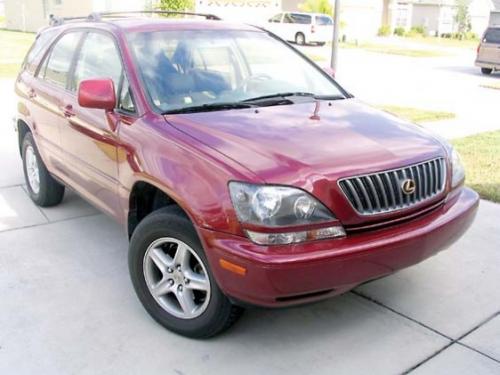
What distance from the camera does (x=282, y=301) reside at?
2.89 meters

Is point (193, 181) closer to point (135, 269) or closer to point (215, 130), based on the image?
point (215, 130)

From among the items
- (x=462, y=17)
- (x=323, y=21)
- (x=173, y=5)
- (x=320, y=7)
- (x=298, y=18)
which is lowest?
(x=323, y=21)

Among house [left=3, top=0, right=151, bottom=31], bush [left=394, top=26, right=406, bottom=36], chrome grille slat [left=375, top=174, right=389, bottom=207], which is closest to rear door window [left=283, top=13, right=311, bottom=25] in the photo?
house [left=3, top=0, right=151, bottom=31]

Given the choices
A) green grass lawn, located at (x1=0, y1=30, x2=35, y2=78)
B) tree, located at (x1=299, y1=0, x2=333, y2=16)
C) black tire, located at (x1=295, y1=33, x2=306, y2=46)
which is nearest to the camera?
green grass lawn, located at (x1=0, y1=30, x2=35, y2=78)

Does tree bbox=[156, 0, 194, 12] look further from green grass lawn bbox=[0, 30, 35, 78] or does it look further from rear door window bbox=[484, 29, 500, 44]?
rear door window bbox=[484, 29, 500, 44]

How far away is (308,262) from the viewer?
279cm

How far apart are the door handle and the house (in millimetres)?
22138

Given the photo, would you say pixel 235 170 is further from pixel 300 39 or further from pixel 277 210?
pixel 300 39

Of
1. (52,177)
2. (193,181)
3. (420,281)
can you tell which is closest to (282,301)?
(193,181)

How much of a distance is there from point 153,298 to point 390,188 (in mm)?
1545

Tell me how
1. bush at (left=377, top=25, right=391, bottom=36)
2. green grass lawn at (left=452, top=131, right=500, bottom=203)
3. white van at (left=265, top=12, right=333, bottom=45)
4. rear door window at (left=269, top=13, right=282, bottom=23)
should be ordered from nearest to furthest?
green grass lawn at (left=452, top=131, right=500, bottom=203) → white van at (left=265, top=12, right=333, bottom=45) → rear door window at (left=269, top=13, right=282, bottom=23) → bush at (left=377, top=25, right=391, bottom=36)

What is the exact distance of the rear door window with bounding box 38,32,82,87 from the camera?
15.6 feet

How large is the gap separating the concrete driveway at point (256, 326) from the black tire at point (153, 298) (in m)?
→ 0.09

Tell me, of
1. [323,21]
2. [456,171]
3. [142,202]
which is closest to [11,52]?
[323,21]
